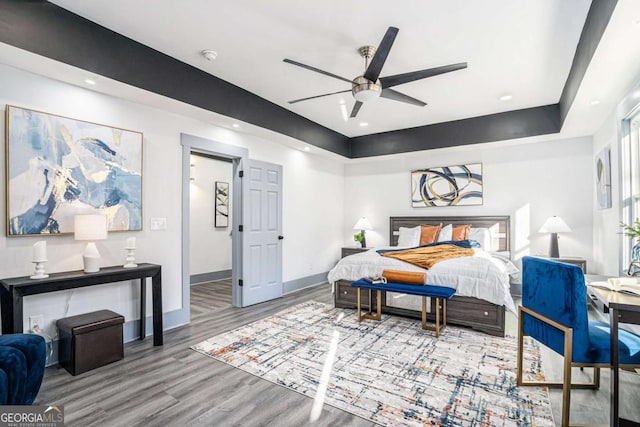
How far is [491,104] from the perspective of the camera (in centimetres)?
470

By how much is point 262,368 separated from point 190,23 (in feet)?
9.75

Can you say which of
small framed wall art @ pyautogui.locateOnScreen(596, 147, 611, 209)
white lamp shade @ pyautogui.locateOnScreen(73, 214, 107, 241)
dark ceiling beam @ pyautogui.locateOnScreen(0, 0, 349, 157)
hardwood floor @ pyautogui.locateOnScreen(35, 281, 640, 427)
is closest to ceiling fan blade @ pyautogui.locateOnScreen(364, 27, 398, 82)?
dark ceiling beam @ pyautogui.locateOnScreen(0, 0, 349, 157)

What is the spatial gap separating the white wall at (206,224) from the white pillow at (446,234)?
430 centimetres

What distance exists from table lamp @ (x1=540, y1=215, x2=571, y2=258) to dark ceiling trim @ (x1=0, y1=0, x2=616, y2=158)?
1.30 metres

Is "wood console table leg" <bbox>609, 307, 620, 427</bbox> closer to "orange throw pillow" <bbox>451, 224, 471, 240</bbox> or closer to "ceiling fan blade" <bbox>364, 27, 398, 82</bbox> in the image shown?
"ceiling fan blade" <bbox>364, 27, 398, 82</bbox>

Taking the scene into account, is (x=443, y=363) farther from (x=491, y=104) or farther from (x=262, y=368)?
(x=491, y=104)

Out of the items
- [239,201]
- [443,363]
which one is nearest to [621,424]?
[443,363]

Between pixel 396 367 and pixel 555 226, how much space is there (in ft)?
11.8

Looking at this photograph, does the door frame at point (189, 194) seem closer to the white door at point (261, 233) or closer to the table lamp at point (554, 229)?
the white door at point (261, 233)

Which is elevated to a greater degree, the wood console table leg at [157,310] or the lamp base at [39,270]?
the lamp base at [39,270]

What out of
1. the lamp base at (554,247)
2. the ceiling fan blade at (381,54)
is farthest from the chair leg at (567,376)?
the lamp base at (554,247)

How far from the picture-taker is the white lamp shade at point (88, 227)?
2.84m

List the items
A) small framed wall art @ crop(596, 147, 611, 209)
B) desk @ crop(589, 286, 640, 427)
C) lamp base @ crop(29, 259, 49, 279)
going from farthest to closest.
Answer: small framed wall art @ crop(596, 147, 611, 209) < lamp base @ crop(29, 259, 49, 279) < desk @ crop(589, 286, 640, 427)

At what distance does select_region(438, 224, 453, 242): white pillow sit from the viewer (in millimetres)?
5530
